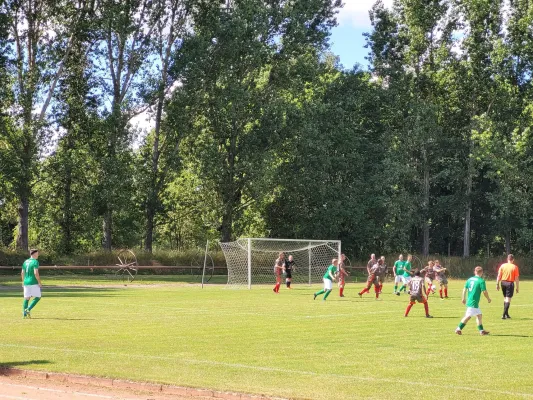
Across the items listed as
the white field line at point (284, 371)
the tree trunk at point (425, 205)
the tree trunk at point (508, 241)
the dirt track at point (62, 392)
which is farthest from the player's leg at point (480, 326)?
the tree trunk at point (508, 241)

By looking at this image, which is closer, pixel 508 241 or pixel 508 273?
pixel 508 273

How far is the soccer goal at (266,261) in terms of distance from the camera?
172ft

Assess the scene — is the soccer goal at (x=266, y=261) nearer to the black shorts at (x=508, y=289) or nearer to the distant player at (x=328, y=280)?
the distant player at (x=328, y=280)

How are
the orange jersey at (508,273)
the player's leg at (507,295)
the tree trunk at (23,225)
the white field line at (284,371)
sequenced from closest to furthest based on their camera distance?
the white field line at (284,371)
the player's leg at (507,295)
the orange jersey at (508,273)
the tree trunk at (23,225)

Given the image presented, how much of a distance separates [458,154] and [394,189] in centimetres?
899

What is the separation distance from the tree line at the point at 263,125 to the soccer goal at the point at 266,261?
948cm

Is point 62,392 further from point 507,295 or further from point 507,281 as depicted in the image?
point 507,281

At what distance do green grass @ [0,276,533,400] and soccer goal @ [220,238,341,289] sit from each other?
20415 millimetres

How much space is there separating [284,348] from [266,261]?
120 ft

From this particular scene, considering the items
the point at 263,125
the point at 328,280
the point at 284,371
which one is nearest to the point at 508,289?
the point at 328,280

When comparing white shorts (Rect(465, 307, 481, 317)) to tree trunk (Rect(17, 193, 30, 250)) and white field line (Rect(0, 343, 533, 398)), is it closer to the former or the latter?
white field line (Rect(0, 343, 533, 398))

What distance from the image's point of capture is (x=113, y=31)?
212ft

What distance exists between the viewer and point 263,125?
221 feet

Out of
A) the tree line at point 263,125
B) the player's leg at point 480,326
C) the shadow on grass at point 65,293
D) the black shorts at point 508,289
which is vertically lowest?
the shadow on grass at point 65,293
